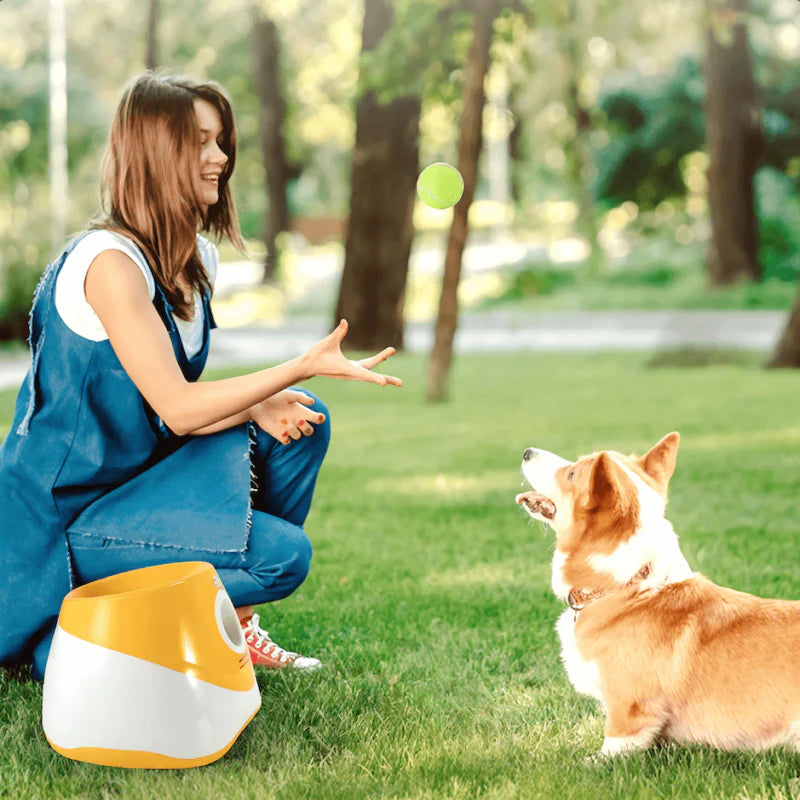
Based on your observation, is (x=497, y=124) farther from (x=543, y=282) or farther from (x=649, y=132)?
(x=543, y=282)

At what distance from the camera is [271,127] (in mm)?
23859

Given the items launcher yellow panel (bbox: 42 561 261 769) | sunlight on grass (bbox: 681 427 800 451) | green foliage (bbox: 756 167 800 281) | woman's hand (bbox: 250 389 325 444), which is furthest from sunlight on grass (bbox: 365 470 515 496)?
green foliage (bbox: 756 167 800 281)

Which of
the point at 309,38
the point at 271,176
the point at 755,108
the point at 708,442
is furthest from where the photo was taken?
the point at 309,38

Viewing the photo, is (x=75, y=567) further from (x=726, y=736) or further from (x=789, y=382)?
(x=789, y=382)

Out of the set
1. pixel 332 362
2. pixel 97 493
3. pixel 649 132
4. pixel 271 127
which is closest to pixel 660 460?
pixel 332 362

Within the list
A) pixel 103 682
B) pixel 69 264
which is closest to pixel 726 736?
pixel 103 682

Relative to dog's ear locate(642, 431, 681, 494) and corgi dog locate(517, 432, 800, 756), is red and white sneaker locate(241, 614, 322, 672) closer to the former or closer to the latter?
corgi dog locate(517, 432, 800, 756)

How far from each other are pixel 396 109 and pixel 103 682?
11.2m

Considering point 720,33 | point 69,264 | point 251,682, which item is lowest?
point 251,682

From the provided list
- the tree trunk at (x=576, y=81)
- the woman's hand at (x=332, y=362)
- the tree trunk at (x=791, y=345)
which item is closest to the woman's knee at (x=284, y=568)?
the woman's hand at (x=332, y=362)

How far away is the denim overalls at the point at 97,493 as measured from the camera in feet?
9.73

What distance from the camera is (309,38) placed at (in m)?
30.1

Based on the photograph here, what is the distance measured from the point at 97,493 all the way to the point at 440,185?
1893mm

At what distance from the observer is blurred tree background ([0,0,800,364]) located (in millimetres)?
11496
